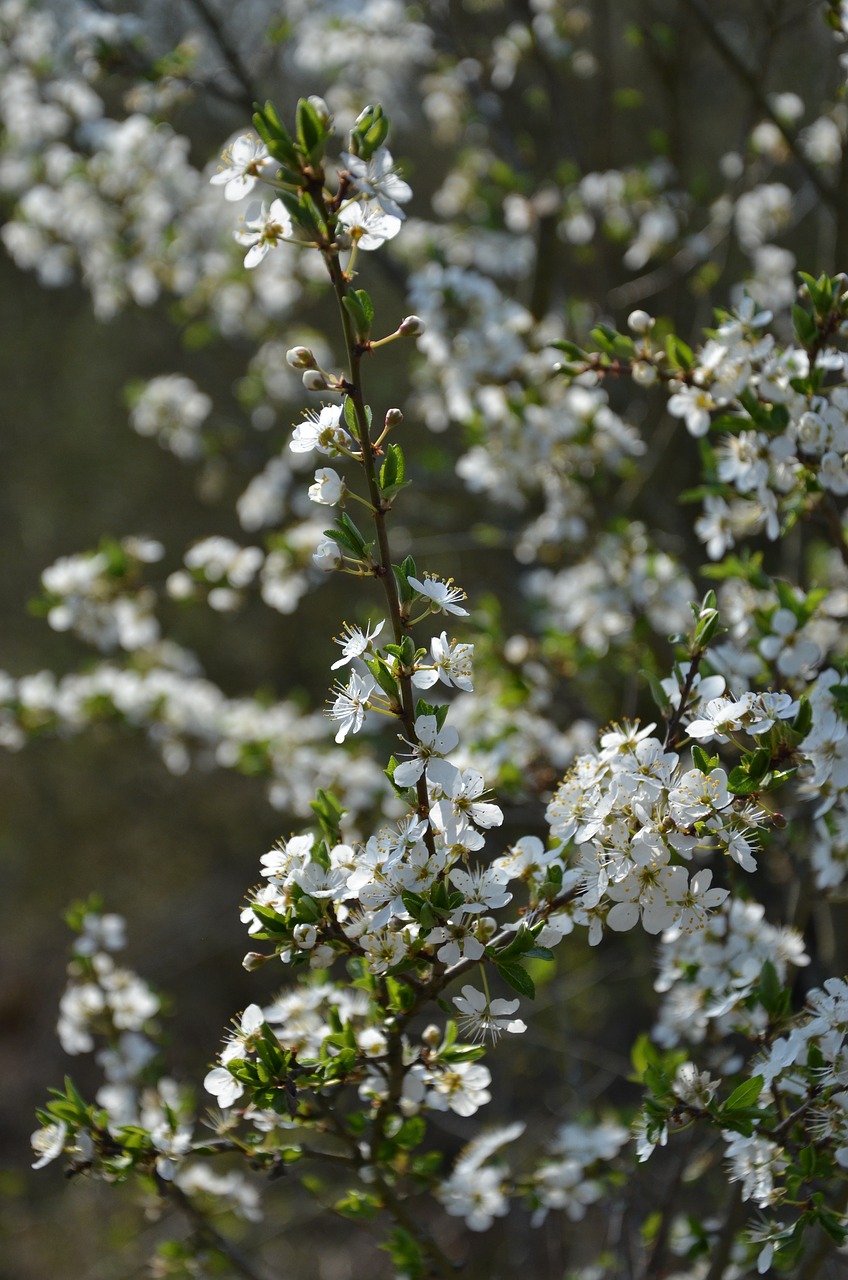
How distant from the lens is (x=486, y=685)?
99.3 inches

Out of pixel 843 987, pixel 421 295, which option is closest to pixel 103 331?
pixel 421 295

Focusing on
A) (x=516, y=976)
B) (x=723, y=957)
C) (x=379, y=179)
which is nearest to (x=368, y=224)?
(x=379, y=179)

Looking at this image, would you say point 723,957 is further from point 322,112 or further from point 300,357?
point 322,112

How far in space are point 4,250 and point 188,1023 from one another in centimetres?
541

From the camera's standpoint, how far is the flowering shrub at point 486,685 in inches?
44.0

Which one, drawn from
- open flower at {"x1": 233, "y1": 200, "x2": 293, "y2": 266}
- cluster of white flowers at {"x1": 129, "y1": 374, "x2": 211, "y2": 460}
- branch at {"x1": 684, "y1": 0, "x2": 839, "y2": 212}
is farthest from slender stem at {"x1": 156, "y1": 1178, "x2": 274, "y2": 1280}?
branch at {"x1": 684, "y1": 0, "x2": 839, "y2": 212}

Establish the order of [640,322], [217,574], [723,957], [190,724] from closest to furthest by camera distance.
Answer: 1. [640,322]
2. [723,957]
3. [217,574]
4. [190,724]

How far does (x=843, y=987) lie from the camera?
48.1 inches

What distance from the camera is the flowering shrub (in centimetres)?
112

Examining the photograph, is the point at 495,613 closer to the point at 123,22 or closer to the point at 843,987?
the point at 843,987

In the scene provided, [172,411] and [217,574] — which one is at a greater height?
[172,411]

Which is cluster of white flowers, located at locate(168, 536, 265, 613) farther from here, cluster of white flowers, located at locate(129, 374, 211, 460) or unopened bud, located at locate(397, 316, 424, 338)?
unopened bud, located at locate(397, 316, 424, 338)

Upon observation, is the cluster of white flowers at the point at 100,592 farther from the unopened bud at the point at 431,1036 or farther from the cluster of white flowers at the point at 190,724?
the unopened bud at the point at 431,1036

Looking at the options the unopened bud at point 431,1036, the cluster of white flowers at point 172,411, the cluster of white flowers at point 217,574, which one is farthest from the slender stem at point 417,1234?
the cluster of white flowers at point 172,411
